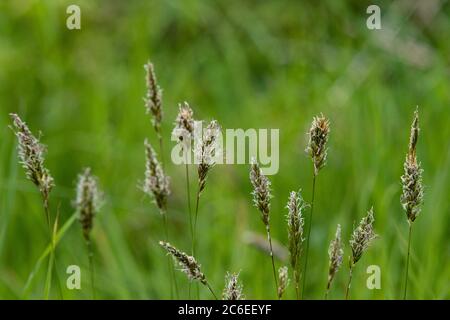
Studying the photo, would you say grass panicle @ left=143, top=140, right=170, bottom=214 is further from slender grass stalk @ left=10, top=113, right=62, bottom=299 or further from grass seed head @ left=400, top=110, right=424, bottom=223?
grass seed head @ left=400, top=110, right=424, bottom=223

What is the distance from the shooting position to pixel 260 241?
1.96 m

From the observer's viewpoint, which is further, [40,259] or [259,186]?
[40,259]

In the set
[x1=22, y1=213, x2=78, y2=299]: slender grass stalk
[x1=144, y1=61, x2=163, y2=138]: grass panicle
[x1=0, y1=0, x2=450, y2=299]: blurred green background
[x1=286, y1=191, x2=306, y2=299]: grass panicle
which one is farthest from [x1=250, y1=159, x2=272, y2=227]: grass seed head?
[x1=0, y1=0, x2=450, y2=299]: blurred green background

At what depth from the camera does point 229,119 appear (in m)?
3.11

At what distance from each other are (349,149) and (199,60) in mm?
1140

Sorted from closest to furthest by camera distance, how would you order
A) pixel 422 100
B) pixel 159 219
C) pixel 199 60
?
pixel 159 219
pixel 422 100
pixel 199 60

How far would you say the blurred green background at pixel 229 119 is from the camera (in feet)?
7.08

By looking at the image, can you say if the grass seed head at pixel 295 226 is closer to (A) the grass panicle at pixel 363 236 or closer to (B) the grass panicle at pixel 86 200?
(A) the grass panicle at pixel 363 236

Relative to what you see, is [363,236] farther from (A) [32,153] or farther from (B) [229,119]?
(B) [229,119]

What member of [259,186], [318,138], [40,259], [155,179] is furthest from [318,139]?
[40,259]

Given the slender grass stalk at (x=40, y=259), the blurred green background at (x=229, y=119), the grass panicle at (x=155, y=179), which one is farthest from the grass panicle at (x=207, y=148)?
the blurred green background at (x=229, y=119)
